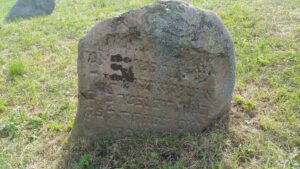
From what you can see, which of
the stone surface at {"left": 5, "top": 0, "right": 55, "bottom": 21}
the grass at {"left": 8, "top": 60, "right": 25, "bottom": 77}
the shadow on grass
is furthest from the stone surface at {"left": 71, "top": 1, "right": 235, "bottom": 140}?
the stone surface at {"left": 5, "top": 0, "right": 55, "bottom": 21}

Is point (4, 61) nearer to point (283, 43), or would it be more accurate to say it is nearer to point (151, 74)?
point (151, 74)

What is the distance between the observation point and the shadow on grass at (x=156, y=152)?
119 inches

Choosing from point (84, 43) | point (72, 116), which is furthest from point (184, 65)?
point (72, 116)

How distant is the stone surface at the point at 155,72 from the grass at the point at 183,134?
0.17 meters

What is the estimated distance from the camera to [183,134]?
3227mm

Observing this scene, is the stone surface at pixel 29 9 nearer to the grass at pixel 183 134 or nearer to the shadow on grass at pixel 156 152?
the grass at pixel 183 134

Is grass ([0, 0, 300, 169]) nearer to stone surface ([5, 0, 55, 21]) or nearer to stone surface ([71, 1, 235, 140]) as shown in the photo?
stone surface ([71, 1, 235, 140])

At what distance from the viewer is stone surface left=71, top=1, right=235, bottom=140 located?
9.51 feet

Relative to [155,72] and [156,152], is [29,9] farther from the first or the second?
[156,152]

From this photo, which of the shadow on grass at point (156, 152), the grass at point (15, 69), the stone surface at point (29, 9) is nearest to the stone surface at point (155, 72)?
the shadow on grass at point (156, 152)

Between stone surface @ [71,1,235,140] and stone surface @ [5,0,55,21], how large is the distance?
5.45 m

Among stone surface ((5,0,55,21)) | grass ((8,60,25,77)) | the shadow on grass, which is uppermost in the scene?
stone surface ((5,0,55,21))

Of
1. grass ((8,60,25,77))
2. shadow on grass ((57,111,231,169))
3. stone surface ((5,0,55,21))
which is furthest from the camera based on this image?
stone surface ((5,0,55,21))

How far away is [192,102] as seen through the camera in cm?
313
